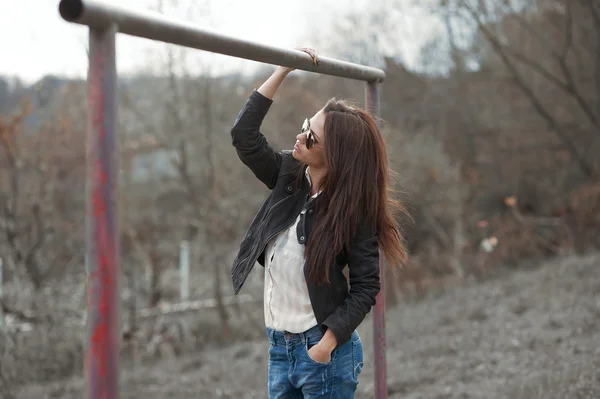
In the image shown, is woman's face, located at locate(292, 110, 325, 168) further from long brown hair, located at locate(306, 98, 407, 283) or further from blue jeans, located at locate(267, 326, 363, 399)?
blue jeans, located at locate(267, 326, 363, 399)

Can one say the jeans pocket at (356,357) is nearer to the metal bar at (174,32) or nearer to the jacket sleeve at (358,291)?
the jacket sleeve at (358,291)

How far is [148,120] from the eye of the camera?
34.7 feet

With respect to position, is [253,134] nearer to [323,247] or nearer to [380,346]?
[323,247]

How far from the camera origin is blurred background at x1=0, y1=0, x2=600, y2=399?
6.16 metres

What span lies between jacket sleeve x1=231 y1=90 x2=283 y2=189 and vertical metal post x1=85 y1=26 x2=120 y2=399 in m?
0.81

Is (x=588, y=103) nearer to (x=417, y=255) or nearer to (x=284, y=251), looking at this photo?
(x=417, y=255)

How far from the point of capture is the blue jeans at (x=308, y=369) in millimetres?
2105

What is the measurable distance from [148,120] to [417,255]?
580cm

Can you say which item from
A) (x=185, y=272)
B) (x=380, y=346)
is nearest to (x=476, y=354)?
(x=380, y=346)

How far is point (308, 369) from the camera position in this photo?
210 cm

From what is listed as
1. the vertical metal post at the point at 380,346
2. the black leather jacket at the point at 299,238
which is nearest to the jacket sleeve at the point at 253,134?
the black leather jacket at the point at 299,238

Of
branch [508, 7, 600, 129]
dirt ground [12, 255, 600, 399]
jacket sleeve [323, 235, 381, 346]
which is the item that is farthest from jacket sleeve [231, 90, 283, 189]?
branch [508, 7, 600, 129]

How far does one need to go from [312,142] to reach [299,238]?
1.00ft

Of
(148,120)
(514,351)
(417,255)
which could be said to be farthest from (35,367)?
(417,255)
